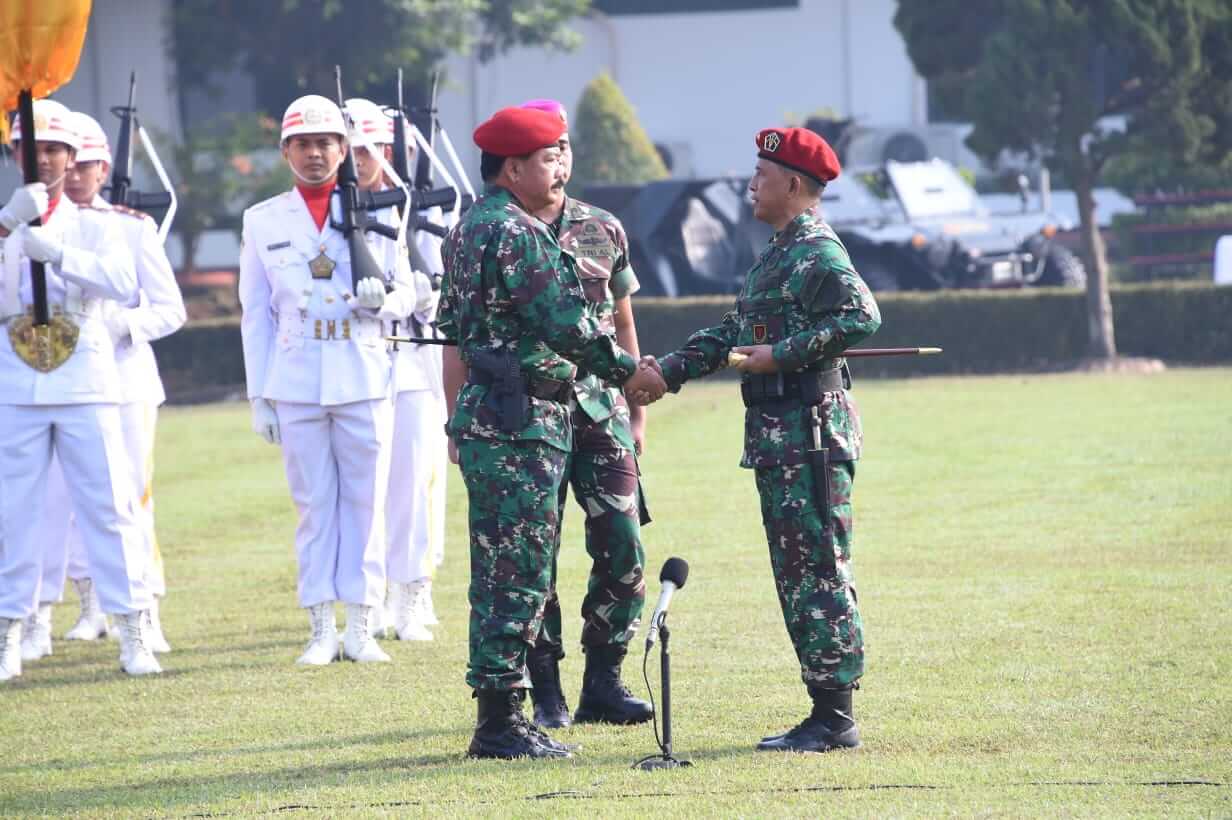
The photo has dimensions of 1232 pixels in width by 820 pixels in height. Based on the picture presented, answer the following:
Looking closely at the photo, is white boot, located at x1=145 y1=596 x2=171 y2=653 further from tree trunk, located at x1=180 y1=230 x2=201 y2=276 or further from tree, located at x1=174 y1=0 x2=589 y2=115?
tree, located at x1=174 y1=0 x2=589 y2=115

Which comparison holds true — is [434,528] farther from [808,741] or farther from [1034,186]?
[1034,186]

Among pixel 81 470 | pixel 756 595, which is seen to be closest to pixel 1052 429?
pixel 756 595

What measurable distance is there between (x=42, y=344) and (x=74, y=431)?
392 millimetres

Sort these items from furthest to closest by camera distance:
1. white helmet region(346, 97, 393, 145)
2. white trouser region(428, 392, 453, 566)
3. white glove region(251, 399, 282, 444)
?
white trouser region(428, 392, 453, 566)
white helmet region(346, 97, 393, 145)
white glove region(251, 399, 282, 444)

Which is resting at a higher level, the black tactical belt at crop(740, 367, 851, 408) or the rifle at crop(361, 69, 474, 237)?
the rifle at crop(361, 69, 474, 237)

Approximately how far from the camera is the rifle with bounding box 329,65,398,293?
8.69 metres

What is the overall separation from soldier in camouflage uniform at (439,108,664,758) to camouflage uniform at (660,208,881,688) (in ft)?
1.70

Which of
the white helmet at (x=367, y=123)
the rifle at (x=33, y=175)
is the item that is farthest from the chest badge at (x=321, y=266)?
the rifle at (x=33, y=175)

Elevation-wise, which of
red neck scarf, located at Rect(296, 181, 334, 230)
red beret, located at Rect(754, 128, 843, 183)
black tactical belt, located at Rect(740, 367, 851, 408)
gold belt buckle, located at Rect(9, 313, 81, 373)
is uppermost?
red beret, located at Rect(754, 128, 843, 183)

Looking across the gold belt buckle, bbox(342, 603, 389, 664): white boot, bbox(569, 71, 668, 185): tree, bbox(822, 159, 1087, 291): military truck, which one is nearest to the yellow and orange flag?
the gold belt buckle

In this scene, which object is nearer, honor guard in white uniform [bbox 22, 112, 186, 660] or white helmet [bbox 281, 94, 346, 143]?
white helmet [bbox 281, 94, 346, 143]

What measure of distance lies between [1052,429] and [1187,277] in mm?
17123

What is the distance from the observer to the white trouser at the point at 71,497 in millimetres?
8461

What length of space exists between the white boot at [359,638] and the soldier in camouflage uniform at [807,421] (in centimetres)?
269
